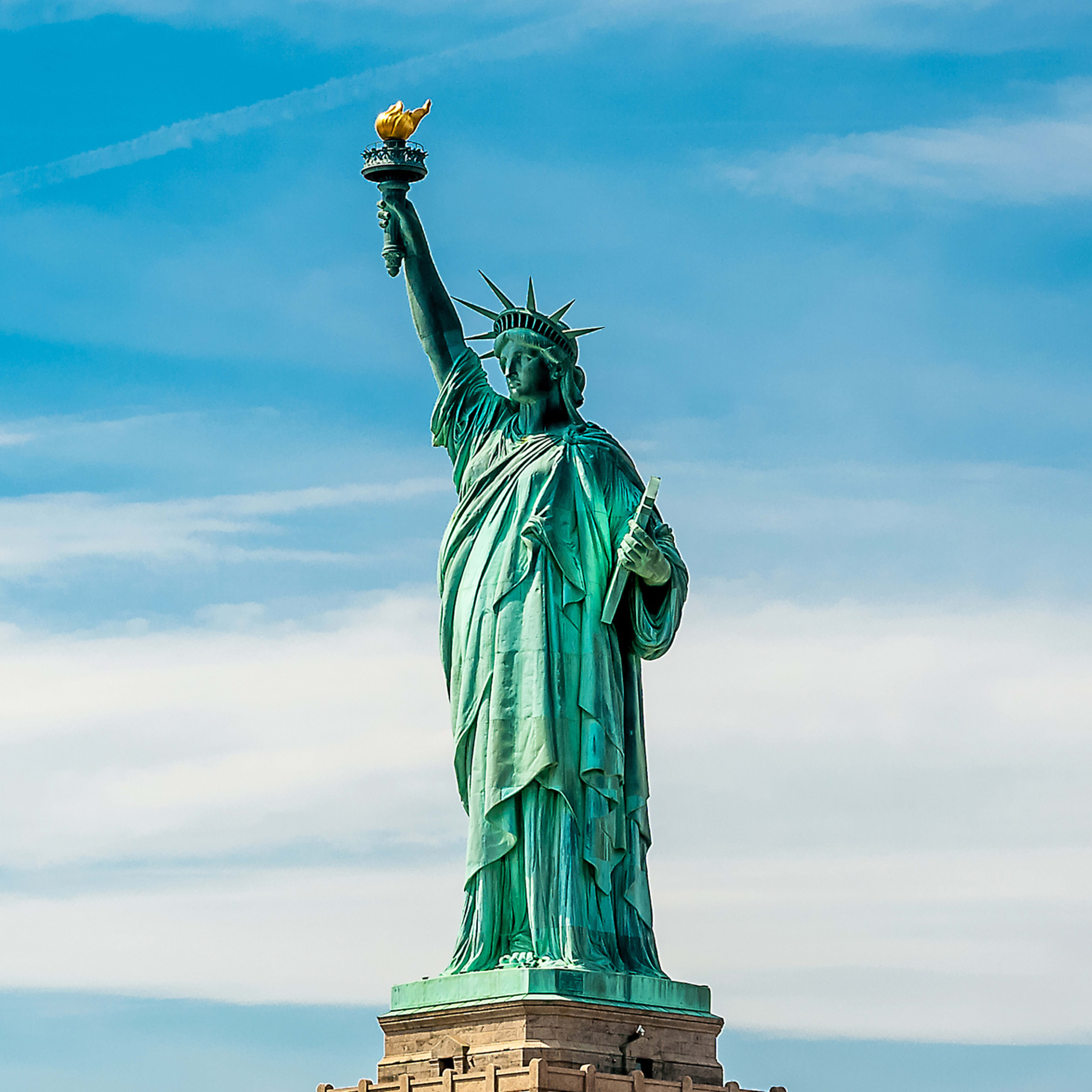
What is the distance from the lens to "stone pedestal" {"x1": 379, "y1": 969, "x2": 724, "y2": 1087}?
71.8 ft

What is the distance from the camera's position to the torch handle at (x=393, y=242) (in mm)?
25391

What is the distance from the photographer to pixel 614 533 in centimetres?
2397

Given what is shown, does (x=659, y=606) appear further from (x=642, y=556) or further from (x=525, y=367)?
(x=525, y=367)

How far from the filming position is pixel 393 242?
25406mm

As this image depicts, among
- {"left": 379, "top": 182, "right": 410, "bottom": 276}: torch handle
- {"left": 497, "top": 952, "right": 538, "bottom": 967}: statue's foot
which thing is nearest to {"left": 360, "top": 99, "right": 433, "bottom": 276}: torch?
{"left": 379, "top": 182, "right": 410, "bottom": 276}: torch handle

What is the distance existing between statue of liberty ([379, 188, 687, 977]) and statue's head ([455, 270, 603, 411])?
17mm

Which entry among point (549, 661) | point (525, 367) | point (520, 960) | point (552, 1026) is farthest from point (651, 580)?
point (552, 1026)

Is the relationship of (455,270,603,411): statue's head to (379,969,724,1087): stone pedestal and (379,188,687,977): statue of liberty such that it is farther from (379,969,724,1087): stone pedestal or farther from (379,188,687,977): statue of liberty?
(379,969,724,1087): stone pedestal

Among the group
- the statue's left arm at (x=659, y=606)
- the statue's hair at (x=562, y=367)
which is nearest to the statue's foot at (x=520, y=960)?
the statue's left arm at (x=659, y=606)

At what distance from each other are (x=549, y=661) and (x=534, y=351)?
123 inches

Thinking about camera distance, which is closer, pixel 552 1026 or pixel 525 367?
pixel 552 1026

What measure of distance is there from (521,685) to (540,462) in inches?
88.1

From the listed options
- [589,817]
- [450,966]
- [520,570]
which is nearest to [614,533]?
[520,570]

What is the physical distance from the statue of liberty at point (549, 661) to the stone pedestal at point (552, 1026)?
1.14 ft
